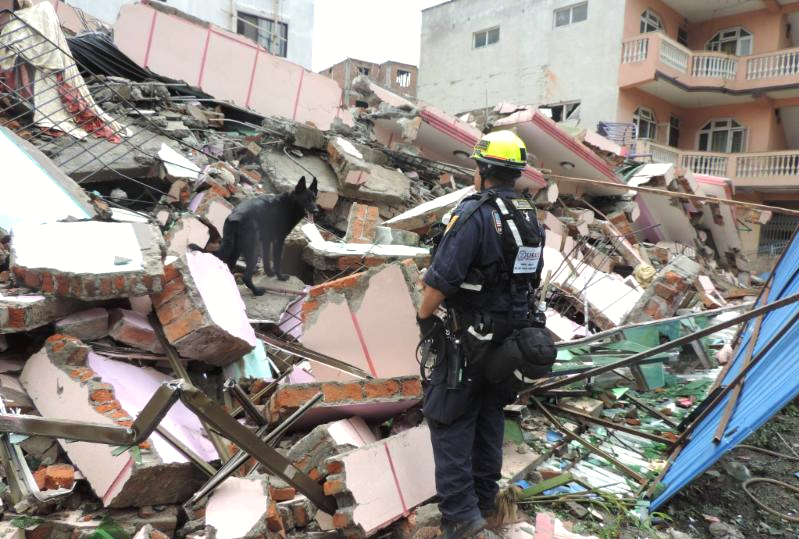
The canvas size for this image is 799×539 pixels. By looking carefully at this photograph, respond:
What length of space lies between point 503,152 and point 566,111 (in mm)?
17766

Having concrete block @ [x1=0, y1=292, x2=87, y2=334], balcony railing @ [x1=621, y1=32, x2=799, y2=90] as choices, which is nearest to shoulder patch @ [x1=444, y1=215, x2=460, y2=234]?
concrete block @ [x1=0, y1=292, x2=87, y2=334]

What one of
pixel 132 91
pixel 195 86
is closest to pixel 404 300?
pixel 132 91

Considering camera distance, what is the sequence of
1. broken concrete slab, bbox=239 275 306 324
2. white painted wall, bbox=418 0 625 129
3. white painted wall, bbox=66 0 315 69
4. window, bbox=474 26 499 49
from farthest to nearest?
window, bbox=474 26 499 49 < white painted wall, bbox=418 0 625 129 < white painted wall, bbox=66 0 315 69 < broken concrete slab, bbox=239 275 306 324

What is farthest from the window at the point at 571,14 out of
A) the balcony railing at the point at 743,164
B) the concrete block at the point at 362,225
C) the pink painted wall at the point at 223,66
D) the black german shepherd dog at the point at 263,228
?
the black german shepherd dog at the point at 263,228

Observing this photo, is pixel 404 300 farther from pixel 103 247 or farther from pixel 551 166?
pixel 551 166

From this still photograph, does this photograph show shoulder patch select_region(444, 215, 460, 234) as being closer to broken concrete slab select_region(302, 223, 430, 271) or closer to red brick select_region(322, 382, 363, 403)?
red brick select_region(322, 382, 363, 403)

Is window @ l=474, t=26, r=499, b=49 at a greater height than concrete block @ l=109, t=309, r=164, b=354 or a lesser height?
greater

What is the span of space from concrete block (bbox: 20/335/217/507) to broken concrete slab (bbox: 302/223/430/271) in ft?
6.73

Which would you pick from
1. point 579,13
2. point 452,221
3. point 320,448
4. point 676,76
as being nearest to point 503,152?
point 452,221

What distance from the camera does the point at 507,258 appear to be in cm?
238

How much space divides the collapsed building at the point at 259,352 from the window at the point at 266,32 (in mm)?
9486

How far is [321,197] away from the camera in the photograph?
6504 millimetres

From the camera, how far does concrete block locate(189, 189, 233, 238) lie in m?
5.27

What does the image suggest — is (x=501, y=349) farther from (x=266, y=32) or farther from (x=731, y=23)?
(x=731, y=23)
